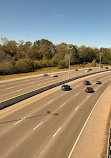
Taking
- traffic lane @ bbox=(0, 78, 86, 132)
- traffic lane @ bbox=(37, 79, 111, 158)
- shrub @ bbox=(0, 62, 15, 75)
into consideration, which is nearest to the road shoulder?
traffic lane @ bbox=(37, 79, 111, 158)

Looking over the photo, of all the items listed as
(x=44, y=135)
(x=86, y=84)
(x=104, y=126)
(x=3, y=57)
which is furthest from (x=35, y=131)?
(x=3, y=57)

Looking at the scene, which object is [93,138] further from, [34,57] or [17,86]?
[34,57]

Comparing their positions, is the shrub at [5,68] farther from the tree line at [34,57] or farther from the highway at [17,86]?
the highway at [17,86]

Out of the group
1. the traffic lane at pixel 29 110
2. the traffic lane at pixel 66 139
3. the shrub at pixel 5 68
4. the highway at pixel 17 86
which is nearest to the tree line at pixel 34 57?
the shrub at pixel 5 68

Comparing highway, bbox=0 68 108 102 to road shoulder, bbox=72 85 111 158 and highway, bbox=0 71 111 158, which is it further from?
road shoulder, bbox=72 85 111 158

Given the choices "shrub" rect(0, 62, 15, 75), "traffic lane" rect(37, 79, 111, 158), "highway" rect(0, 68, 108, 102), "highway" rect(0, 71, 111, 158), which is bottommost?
"traffic lane" rect(37, 79, 111, 158)

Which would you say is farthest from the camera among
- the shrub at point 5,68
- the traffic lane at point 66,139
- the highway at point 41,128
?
the shrub at point 5,68

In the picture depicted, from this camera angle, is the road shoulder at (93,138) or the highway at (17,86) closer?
the road shoulder at (93,138)
